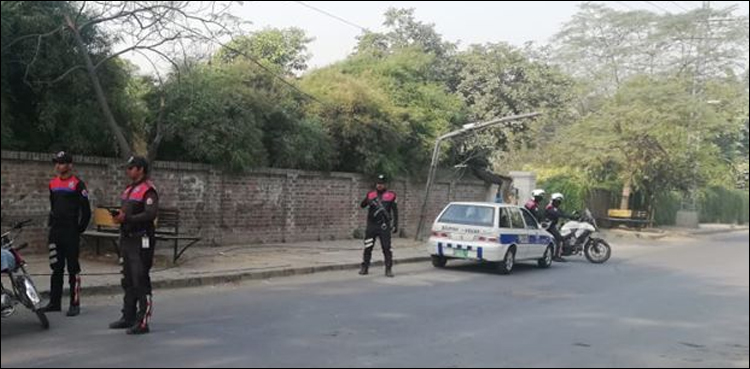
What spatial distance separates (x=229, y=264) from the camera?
1261cm

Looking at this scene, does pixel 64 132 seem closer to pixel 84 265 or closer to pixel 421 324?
pixel 84 265

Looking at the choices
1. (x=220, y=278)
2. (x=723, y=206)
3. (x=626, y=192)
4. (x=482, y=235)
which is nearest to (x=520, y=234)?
(x=482, y=235)

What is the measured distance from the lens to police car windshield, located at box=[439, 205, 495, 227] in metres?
14.4

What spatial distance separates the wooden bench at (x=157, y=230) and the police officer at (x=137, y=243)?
14.4 feet

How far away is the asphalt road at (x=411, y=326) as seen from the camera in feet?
21.3

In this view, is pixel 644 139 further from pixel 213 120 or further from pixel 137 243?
pixel 137 243

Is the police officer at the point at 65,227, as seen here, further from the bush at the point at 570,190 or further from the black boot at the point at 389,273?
the bush at the point at 570,190

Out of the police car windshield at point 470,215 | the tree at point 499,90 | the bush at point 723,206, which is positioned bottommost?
the police car windshield at point 470,215

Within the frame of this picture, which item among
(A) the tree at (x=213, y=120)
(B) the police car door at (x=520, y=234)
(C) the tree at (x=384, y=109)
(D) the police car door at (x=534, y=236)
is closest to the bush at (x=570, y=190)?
(C) the tree at (x=384, y=109)

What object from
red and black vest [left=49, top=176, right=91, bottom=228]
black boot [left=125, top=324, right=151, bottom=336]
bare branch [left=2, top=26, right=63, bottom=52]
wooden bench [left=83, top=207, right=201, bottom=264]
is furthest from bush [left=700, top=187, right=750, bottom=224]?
bare branch [left=2, top=26, right=63, bottom=52]

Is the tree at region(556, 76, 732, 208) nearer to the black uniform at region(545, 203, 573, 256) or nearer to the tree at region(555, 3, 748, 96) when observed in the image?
the tree at region(555, 3, 748, 96)

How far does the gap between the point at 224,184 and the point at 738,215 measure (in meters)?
11.7

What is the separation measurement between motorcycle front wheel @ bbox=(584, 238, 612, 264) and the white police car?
11.7ft

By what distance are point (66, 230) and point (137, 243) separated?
1310 millimetres
